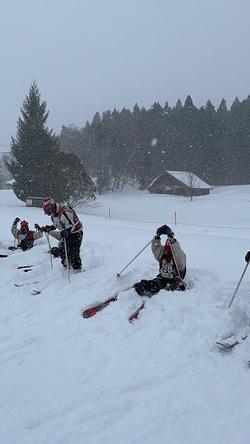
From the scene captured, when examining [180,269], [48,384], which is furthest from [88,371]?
[180,269]

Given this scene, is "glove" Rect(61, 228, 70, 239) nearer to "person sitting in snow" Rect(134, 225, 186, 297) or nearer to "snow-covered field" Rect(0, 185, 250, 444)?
"snow-covered field" Rect(0, 185, 250, 444)

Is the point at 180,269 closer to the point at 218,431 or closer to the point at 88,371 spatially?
the point at 88,371

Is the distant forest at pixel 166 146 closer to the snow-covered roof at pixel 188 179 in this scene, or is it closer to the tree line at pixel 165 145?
the tree line at pixel 165 145

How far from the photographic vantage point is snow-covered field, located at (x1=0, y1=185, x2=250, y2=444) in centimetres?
436

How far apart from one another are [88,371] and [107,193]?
193ft

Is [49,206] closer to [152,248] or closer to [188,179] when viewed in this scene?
[152,248]

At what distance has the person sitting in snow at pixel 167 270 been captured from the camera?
24.4ft

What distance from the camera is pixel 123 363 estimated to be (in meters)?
5.62

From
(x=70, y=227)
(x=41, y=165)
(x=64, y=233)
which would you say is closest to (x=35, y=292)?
(x=64, y=233)

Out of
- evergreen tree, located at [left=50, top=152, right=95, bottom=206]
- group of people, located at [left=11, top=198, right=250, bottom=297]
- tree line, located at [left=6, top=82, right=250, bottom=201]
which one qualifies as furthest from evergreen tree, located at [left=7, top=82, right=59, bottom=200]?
group of people, located at [left=11, top=198, right=250, bottom=297]

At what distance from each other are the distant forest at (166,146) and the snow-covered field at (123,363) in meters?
58.4

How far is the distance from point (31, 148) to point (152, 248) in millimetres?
35088

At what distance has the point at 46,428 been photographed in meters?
4.36

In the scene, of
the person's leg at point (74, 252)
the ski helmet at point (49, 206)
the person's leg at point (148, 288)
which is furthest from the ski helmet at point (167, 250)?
the ski helmet at point (49, 206)
